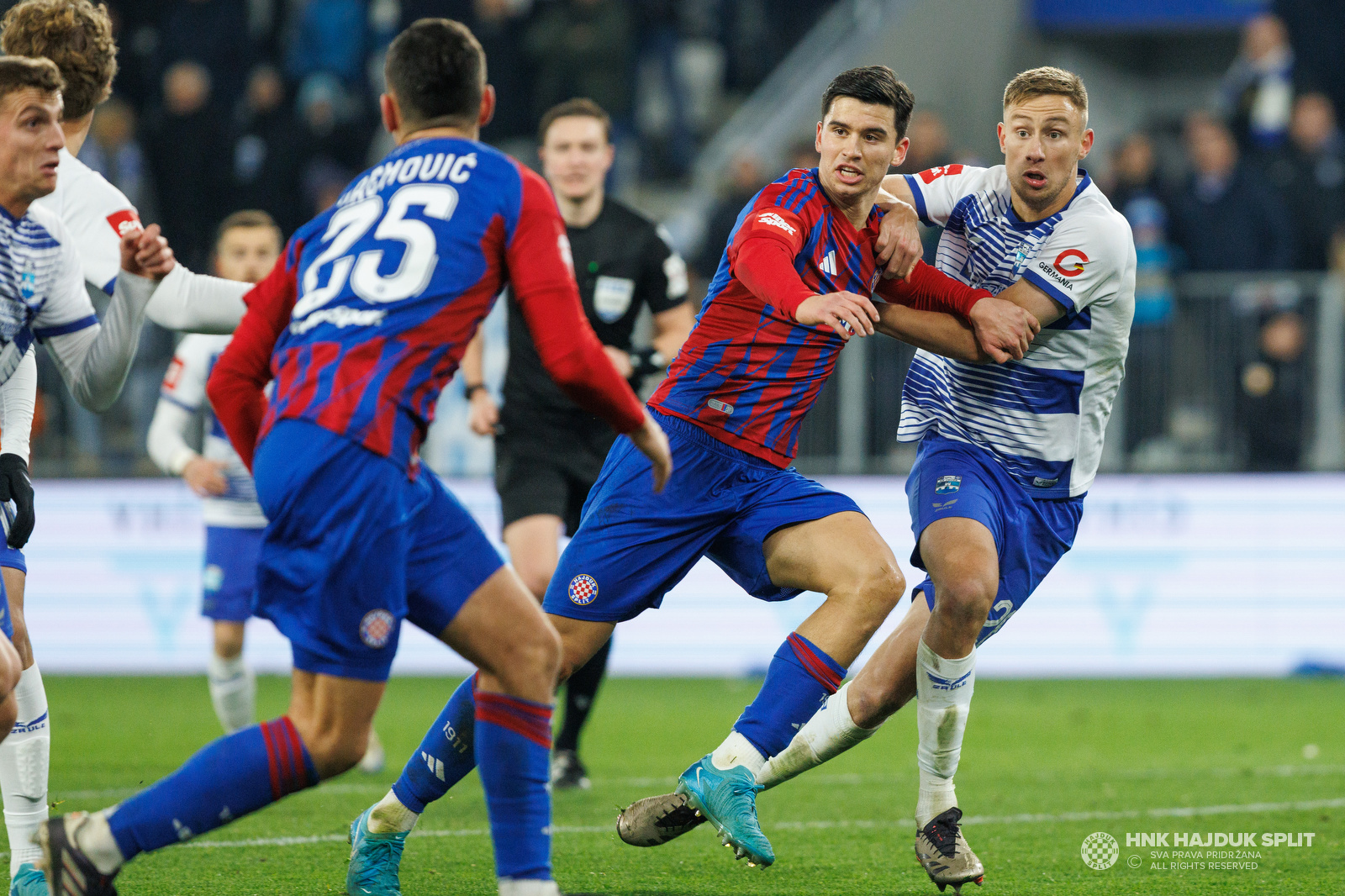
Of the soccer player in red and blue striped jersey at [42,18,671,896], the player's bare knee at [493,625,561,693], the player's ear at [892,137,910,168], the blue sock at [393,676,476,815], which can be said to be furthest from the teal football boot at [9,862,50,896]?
the player's ear at [892,137,910,168]

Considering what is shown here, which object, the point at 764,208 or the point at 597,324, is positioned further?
the point at 597,324

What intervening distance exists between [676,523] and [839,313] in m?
0.98

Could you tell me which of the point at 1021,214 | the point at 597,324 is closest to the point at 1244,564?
the point at 597,324

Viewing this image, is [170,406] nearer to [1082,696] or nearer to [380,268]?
[380,268]

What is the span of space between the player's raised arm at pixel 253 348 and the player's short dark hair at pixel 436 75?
475 millimetres

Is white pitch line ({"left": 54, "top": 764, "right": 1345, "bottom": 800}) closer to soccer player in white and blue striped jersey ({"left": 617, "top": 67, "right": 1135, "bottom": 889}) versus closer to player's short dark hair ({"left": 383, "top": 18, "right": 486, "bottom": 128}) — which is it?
soccer player in white and blue striped jersey ({"left": 617, "top": 67, "right": 1135, "bottom": 889})

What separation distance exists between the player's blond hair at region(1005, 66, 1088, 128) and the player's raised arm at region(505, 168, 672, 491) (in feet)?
6.73

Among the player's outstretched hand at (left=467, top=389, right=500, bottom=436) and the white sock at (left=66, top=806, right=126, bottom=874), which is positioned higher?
the player's outstretched hand at (left=467, top=389, right=500, bottom=436)

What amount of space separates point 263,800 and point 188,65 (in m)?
12.7

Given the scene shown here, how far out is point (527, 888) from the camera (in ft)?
12.0

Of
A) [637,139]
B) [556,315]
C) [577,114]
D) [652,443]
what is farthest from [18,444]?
[637,139]

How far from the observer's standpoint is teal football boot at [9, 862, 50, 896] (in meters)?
4.25

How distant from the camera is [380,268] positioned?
3.67m

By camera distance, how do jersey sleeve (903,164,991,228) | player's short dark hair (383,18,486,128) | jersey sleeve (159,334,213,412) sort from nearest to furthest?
player's short dark hair (383,18,486,128)
jersey sleeve (903,164,991,228)
jersey sleeve (159,334,213,412)
